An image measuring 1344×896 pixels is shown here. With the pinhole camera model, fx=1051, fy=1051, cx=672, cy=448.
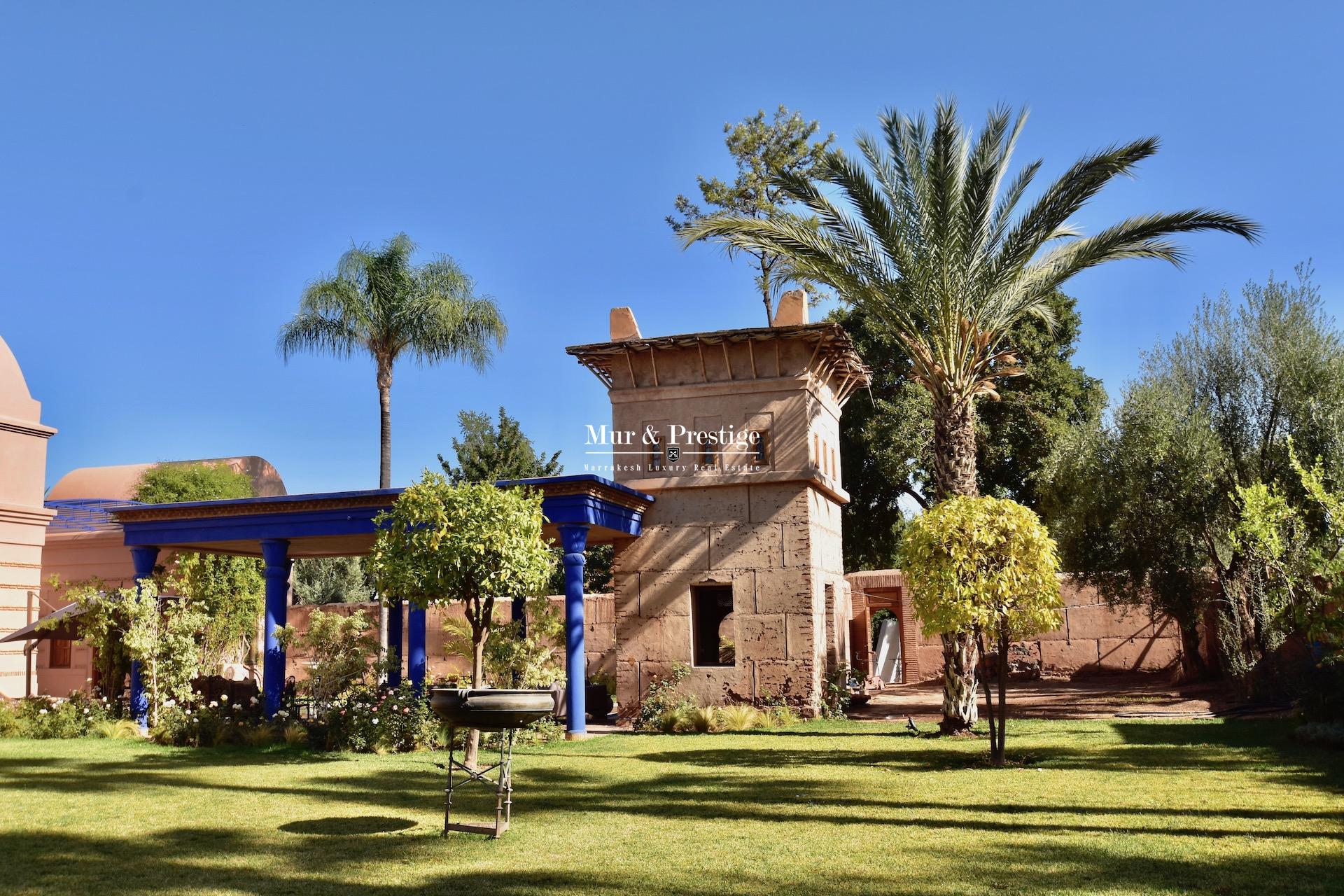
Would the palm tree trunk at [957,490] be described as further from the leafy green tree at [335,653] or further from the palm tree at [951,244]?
the leafy green tree at [335,653]

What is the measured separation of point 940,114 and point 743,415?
20.7 feet

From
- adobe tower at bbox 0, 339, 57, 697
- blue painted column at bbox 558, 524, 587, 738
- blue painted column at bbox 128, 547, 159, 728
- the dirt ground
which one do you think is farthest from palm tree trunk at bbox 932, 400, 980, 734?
adobe tower at bbox 0, 339, 57, 697

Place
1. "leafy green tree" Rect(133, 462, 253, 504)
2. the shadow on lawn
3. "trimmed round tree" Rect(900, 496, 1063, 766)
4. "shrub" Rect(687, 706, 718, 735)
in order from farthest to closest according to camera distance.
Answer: "leafy green tree" Rect(133, 462, 253, 504)
"shrub" Rect(687, 706, 718, 735)
"trimmed round tree" Rect(900, 496, 1063, 766)
the shadow on lawn

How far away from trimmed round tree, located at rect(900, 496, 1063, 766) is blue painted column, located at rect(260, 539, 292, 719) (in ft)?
33.4

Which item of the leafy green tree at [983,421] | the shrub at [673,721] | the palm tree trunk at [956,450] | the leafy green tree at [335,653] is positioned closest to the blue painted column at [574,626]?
the shrub at [673,721]

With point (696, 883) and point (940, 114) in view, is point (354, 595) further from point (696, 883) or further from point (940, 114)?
point (696, 883)

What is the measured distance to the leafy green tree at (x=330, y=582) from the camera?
42.5 m

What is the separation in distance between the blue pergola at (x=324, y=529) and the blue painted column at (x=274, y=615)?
1 centimetres


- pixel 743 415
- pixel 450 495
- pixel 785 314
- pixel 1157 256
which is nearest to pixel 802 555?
pixel 743 415

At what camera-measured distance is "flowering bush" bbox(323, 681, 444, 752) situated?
14305 mm

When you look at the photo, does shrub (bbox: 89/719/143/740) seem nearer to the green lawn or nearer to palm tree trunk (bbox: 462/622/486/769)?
the green lawn

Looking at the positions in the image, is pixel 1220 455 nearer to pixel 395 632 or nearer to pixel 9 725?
pixel 395 632

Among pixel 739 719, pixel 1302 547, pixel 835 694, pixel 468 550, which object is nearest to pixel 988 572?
pixel 468 550

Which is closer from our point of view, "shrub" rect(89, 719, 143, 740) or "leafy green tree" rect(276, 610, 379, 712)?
"leafy green tree" rect(276, 610, 379, 712)
